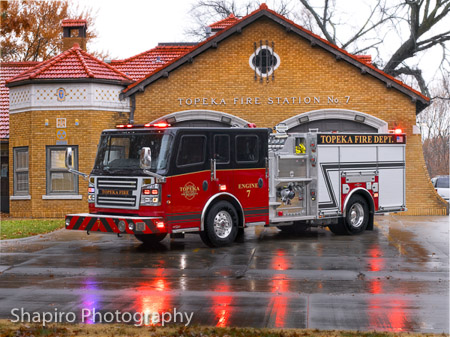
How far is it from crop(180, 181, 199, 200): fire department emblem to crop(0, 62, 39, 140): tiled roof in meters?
12.4

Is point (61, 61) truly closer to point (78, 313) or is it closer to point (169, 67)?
point (169, 67)

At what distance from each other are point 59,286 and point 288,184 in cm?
697

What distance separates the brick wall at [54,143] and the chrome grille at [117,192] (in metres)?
7.86

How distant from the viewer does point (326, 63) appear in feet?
74.4

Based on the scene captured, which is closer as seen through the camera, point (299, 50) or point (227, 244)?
point (227, 244)

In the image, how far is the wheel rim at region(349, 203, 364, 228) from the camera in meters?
17.1

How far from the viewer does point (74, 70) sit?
22672 mm

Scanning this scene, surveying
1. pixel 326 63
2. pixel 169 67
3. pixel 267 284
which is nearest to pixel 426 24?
pixel 326 63

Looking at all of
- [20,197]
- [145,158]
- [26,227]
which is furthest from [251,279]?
[20,197]

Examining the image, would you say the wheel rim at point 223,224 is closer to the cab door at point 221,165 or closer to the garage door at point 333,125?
the cab door at point 221,165

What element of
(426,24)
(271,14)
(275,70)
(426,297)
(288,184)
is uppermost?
(426,24)

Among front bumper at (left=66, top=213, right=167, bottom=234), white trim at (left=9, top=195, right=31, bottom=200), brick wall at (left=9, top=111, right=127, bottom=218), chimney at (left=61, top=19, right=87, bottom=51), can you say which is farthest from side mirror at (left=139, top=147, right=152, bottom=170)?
chimney at (left=61, top=19, right=87, bottom=51)

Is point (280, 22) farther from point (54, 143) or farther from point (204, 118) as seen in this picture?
point (54, 143)

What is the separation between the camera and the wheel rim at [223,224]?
14578mm
